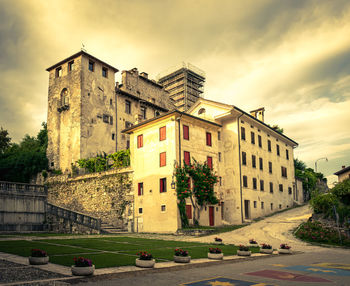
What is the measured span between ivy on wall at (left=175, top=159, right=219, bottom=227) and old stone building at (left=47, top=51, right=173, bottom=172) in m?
13.3

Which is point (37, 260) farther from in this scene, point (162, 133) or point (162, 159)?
point (162, 133)

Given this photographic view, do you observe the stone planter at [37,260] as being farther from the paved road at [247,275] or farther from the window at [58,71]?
the window at [58,71]

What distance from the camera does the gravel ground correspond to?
9266 mm

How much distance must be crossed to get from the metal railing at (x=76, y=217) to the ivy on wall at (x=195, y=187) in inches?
310

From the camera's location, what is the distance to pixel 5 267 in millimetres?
10953

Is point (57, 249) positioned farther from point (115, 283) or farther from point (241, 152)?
point (241, 152)

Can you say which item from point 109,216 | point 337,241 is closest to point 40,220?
point 109,216

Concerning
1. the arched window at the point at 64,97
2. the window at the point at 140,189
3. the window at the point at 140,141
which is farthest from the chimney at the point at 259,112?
the arched window at the point at 64,97

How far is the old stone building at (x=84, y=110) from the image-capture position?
143 feet

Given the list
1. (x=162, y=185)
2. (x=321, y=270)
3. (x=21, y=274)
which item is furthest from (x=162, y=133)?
(x=21, y=274)

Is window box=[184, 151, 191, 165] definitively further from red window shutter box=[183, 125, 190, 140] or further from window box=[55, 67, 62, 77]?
window box=[55, 67, 62, 77]

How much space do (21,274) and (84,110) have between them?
1394 inches

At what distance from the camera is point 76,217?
31438 mm

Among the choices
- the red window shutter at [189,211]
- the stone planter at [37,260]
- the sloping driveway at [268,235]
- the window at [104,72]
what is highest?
the window at [104,72]
